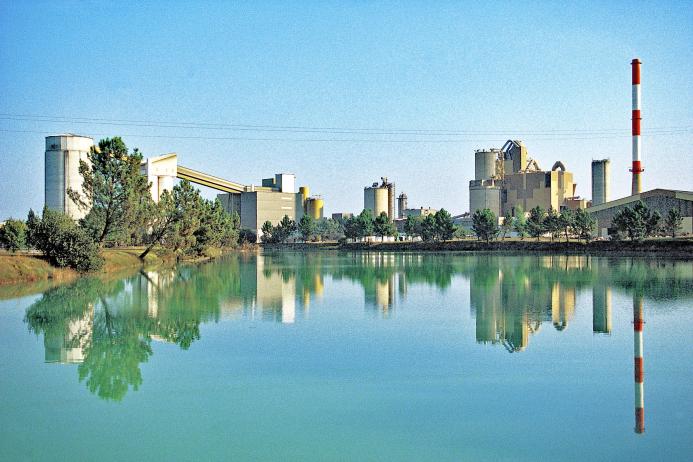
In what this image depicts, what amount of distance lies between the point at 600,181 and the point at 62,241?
79.2 m

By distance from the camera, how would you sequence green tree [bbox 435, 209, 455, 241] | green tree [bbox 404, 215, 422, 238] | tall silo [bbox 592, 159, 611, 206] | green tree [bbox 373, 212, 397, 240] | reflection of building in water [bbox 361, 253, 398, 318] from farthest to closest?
tall silo [bbox 592, 159, 611, 206] → green tree [bbox 404, 215, 422, 238] → green tree [bbox 373, 212, 397, 240] → green tree [bbox 435, 209, 455, 241] → reflection of building in water [bbox 361, 253, 398, 318]

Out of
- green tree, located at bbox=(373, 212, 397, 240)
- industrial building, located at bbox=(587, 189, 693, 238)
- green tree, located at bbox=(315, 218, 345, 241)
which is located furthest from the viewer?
green tree, located at bbox=(315, 218, 345, 241)

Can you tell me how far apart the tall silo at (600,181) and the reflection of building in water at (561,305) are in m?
72.7

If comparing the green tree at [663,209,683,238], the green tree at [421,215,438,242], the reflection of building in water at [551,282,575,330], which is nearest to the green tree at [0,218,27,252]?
the reflection of building in water at [551,282,575,330]

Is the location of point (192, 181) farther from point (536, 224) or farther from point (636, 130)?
point (636, 130)

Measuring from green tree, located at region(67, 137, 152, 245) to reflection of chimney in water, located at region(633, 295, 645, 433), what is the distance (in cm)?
2605

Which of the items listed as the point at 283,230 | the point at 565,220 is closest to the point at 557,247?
the point at 565,220

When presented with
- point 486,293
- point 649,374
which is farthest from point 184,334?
point 486,293

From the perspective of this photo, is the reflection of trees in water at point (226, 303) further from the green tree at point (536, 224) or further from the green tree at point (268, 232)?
the green tree at point (268, 232)

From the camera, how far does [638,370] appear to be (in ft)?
34.9

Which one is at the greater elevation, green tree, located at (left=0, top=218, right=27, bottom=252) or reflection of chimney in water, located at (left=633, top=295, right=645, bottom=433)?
green tree, located at (left=0, top=218, right=27, bottom=252)

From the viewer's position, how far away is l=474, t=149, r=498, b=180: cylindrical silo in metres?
99.2

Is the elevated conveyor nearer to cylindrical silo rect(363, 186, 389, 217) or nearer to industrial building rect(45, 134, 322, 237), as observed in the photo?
industrial building rect(45, 134, 322, 237)

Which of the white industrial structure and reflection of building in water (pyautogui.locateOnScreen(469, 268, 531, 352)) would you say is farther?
the white industrial structure
